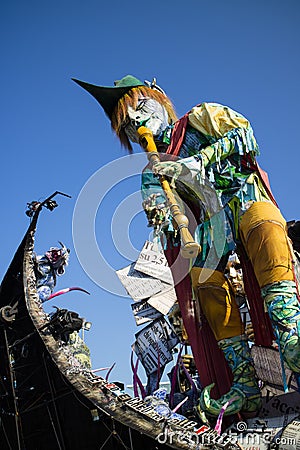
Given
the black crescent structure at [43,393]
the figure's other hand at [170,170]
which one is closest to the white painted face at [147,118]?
the figure's other hand at [170,170]

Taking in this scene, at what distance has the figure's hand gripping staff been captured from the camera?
435 cm

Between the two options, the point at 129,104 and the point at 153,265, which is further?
the point at 153,265

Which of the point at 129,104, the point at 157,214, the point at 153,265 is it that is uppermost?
the point at 129,104

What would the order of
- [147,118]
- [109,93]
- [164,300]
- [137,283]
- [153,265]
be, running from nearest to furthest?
1. [147,118]
2. [109,93]
3. [164,300]
4. [137,283]
5. [153,265]

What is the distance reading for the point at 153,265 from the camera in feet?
28.0

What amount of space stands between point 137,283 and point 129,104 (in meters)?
3.29

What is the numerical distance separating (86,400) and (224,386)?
138 cm

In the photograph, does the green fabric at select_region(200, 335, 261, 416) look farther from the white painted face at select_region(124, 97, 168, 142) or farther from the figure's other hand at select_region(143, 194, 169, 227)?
the white painted face at select_region(124, 97, 168, 142)

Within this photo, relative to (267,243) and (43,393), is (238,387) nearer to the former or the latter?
(267,243)

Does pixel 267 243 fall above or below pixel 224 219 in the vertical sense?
below

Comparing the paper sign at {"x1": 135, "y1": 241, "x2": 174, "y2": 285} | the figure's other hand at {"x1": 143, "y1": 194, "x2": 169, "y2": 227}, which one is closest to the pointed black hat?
the figure's other hand at {"x1": 143, "y1": 194, "x2": 169, "y2": 227}

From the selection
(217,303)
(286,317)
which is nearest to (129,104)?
(217,303)

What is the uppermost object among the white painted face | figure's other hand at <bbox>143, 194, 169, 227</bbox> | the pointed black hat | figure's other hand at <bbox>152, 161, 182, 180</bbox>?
the pointed black hat

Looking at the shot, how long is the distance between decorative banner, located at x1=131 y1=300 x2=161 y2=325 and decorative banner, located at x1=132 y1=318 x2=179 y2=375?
118mm
